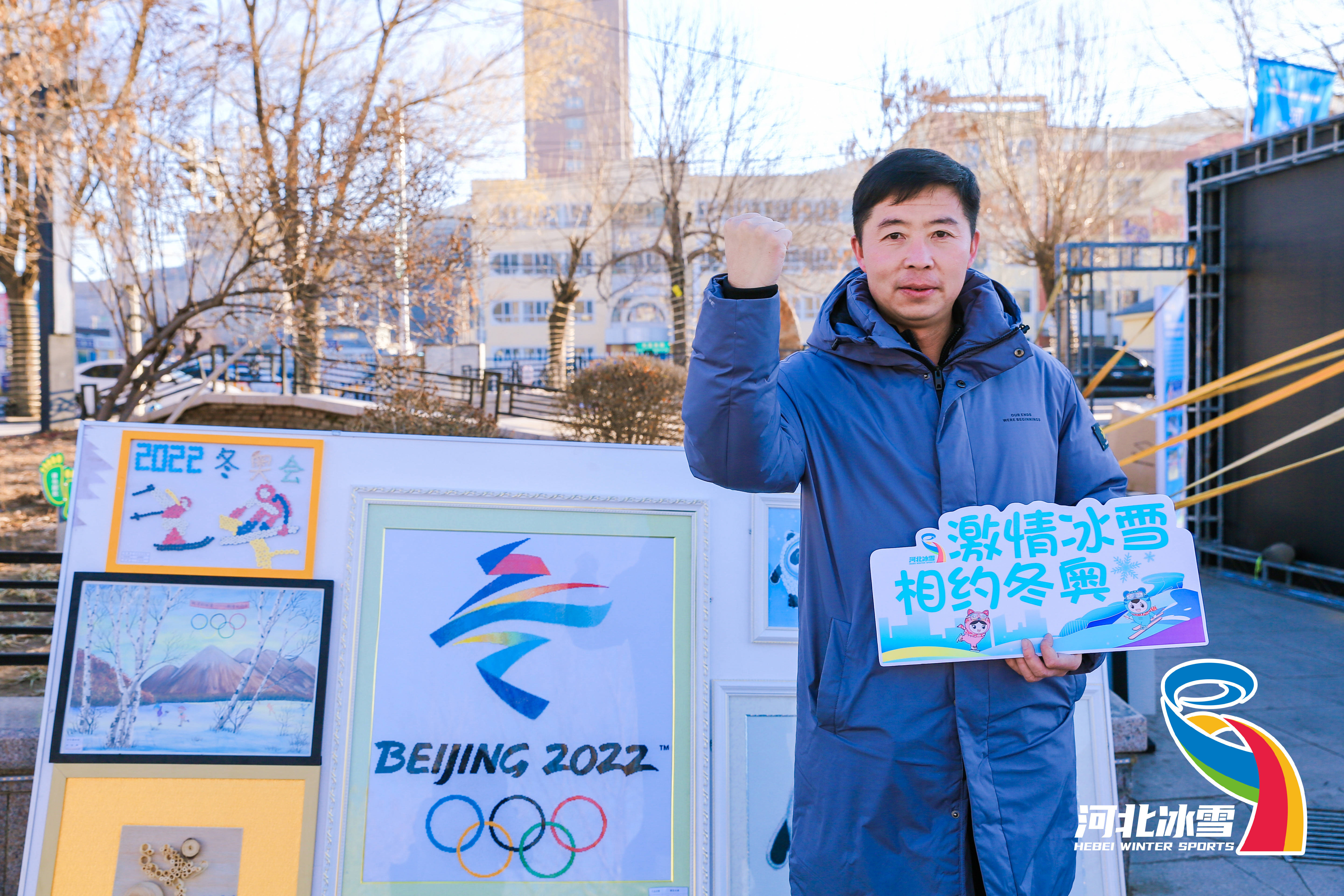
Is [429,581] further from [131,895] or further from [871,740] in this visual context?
[871,740]

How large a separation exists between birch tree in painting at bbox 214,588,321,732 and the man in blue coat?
1.43 metres

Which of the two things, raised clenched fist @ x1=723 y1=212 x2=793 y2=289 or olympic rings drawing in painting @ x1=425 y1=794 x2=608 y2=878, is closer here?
raised clenched fist @ x1=723 y1=212 x2=793 y2=289

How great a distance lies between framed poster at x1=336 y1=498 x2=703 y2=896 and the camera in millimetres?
2424

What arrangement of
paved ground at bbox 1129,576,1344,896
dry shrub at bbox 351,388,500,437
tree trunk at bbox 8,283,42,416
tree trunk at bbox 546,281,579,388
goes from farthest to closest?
tree trunk at bbox 546,281,579,388
tree trunk at bbox 8,283,42,416
dry shrub at bbox 351,388,500,437
paved ground at bbox 1129,576,1344,896

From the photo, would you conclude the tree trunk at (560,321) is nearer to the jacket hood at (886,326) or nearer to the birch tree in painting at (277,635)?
the birch tree in painting at (277,635)

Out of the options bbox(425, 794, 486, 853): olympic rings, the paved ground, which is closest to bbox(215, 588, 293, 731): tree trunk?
bbox(425, 794, 486, 853): olympic rings

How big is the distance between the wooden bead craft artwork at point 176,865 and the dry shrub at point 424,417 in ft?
18.5

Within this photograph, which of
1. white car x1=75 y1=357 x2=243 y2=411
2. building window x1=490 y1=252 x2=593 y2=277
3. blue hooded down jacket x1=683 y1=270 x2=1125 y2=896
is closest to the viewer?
blue hooded down jacket x1=683 y1=270 x2=1125 y2=896

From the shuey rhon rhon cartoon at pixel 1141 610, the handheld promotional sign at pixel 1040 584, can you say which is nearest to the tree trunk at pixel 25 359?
the handheld promotional sign at pixel 1040 584

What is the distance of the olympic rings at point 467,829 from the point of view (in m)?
2.41

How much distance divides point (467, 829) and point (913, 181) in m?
1.92

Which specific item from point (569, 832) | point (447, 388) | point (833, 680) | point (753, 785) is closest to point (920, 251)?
point (833, 680)

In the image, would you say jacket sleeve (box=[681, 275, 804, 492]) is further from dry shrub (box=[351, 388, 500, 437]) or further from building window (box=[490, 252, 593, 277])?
building window (box=[490, 252, 593, 277])

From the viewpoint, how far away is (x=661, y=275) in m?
35.4
